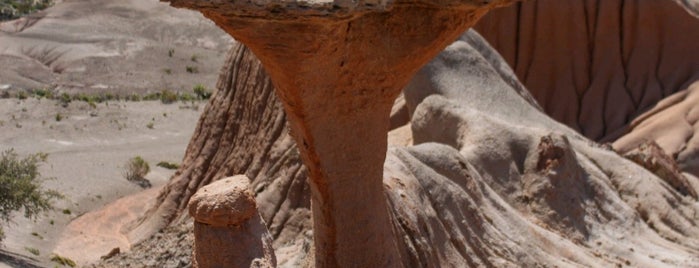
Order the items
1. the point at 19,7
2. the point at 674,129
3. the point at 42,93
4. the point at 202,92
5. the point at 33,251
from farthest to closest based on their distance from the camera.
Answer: the point at 19,7, the point at 202,92, the point at 42,93, the point at 674,129, the point at 33,251

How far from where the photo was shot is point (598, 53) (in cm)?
2952

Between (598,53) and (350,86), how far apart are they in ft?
67.1

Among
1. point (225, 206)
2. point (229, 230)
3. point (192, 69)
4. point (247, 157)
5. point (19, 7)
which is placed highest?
point (225, 206)

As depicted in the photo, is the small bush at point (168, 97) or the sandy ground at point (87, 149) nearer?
the sandy ground at point (87, 149)

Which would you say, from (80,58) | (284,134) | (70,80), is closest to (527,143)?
(284,134)

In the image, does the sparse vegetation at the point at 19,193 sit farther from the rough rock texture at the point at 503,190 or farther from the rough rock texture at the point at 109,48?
the rough rock texture at the point at 109,48

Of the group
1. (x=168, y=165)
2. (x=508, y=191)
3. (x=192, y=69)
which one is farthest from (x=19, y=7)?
(x=508, y=191)

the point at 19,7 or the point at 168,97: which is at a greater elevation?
the point at 168,97

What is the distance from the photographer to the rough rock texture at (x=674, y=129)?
1020 inches

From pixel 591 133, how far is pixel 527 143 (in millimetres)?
12626

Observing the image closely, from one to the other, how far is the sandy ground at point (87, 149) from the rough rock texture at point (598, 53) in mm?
8370

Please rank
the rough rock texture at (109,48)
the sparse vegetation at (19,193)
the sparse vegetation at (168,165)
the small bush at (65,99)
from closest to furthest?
the sparse vegetation at (19,193), the sparse vegetation at (168,165), the small bush at (65,99), the rough rock texture at (109,48)

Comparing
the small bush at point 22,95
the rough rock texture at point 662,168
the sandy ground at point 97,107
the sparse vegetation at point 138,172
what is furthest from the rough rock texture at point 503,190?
the small bush at point 22,95

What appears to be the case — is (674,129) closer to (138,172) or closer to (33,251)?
(138,172)
